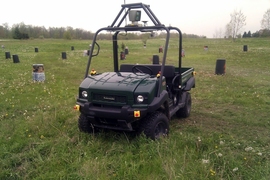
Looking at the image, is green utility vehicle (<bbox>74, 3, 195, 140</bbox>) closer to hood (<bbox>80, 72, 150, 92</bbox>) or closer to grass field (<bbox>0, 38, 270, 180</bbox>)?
hood (<bbox>80, 72, 150, 92</bbox>)

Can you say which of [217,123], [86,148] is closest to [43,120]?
[86,148]

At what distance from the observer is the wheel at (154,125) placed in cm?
360

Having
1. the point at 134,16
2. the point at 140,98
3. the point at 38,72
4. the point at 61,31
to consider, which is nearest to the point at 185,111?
the point at 140,98

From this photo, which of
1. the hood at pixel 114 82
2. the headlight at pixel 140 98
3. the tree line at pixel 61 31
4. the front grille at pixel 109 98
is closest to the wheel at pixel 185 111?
the hood at pixel 114 82

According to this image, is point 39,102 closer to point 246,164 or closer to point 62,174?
point 62,174

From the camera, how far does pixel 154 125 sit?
362cm

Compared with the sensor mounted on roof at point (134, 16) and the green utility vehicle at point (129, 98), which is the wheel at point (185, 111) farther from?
the sensor mounted on roof at point (134, 16)

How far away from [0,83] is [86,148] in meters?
6.77

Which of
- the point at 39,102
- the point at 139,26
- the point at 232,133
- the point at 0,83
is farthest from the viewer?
the point at 0,83

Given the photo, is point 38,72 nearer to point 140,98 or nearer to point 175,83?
point 175,83

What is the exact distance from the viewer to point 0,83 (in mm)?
8945

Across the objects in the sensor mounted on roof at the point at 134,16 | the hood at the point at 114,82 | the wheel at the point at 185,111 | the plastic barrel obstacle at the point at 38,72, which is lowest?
the wheel at the point at 185,111

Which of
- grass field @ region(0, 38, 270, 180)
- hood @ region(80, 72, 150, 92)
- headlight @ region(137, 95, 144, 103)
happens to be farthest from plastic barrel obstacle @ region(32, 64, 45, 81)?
headlight @ region(137, 95, 144, 103)

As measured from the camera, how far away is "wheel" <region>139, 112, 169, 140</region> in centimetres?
360
